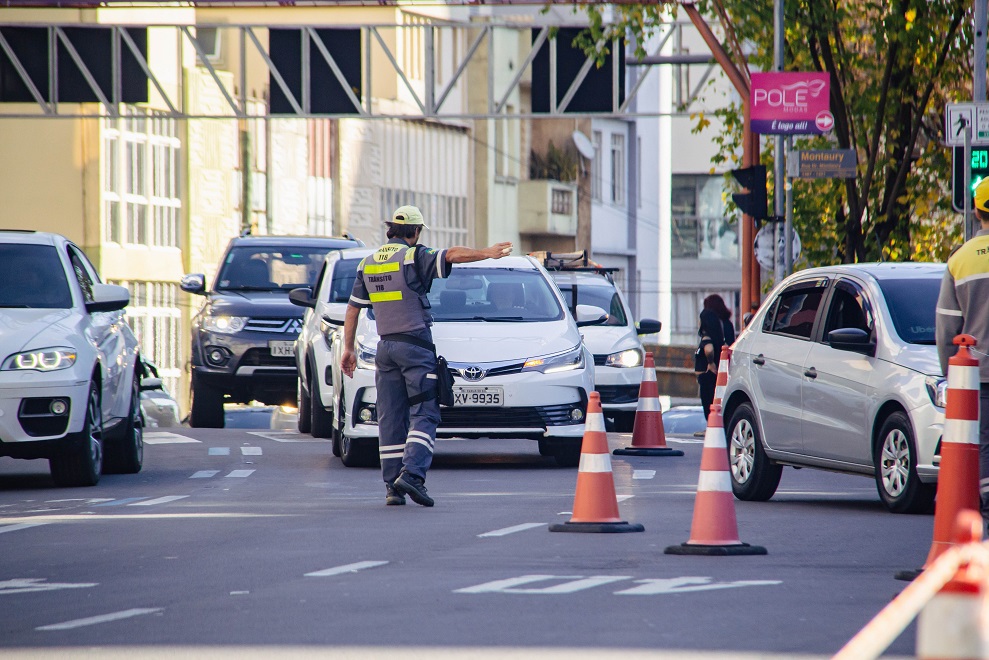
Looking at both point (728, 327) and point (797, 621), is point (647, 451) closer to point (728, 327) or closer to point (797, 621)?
point (728, 327)

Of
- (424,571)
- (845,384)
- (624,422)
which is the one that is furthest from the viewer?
(624,422)

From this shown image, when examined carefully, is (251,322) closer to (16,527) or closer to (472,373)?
→ (472,373)

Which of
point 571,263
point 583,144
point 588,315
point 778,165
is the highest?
point 583,144

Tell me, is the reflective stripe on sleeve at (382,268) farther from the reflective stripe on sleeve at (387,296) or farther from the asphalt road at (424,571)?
the asphalt road at (424,571)

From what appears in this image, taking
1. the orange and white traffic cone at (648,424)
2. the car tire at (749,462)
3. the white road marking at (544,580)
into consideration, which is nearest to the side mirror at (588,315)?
the orange and white traffic cone at (648,424)

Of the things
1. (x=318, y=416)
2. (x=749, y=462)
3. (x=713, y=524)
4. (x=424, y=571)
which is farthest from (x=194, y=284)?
(x=424, y=571)

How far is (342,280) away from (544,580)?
10.8 meters

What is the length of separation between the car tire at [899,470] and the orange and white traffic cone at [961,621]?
26.4ft

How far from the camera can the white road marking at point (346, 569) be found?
29.9ft

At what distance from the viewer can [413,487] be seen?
12594 millimetres

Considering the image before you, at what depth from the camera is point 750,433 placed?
13.7 m

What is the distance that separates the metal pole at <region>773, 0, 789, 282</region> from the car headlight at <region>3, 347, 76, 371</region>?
1419cm

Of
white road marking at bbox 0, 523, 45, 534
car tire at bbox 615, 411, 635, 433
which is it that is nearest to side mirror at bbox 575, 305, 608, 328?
car tire at bbox 615, 411, 635, 433

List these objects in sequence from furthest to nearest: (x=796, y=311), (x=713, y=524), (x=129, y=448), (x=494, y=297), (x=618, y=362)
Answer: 1. (x=618, y=362)
2. (x=494, y=297)
3. (x=129, y=448)
4. (x=796, y=311)
5. (x=713, y=524)
